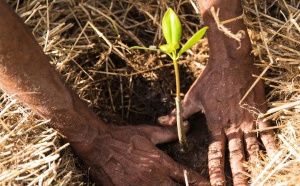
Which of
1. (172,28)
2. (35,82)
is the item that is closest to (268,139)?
(172,28)

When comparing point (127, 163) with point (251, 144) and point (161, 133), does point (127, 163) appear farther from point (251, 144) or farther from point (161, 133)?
point (251, 144)

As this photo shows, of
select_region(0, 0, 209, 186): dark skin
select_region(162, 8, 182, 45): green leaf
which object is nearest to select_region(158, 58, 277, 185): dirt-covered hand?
select_region(0, 0, 209, 186): dark skin

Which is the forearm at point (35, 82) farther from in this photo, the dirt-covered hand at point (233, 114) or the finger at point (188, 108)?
the dirt-covered hand at point (233, 114)

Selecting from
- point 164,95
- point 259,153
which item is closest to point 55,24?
point 164,95

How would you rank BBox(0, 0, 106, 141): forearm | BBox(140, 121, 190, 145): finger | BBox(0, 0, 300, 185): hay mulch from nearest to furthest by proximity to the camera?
BBox(0, 0, 106, 141): forearm, BBox(0, 0, 300, 185): hay mulch, BBox(140, 121, 190, 145): finger

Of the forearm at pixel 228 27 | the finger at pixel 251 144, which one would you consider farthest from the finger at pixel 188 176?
the forearm at pixel 228 27

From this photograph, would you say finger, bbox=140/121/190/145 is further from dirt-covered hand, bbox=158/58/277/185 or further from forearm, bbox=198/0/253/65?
forearm, bbox=198/0/253/65
